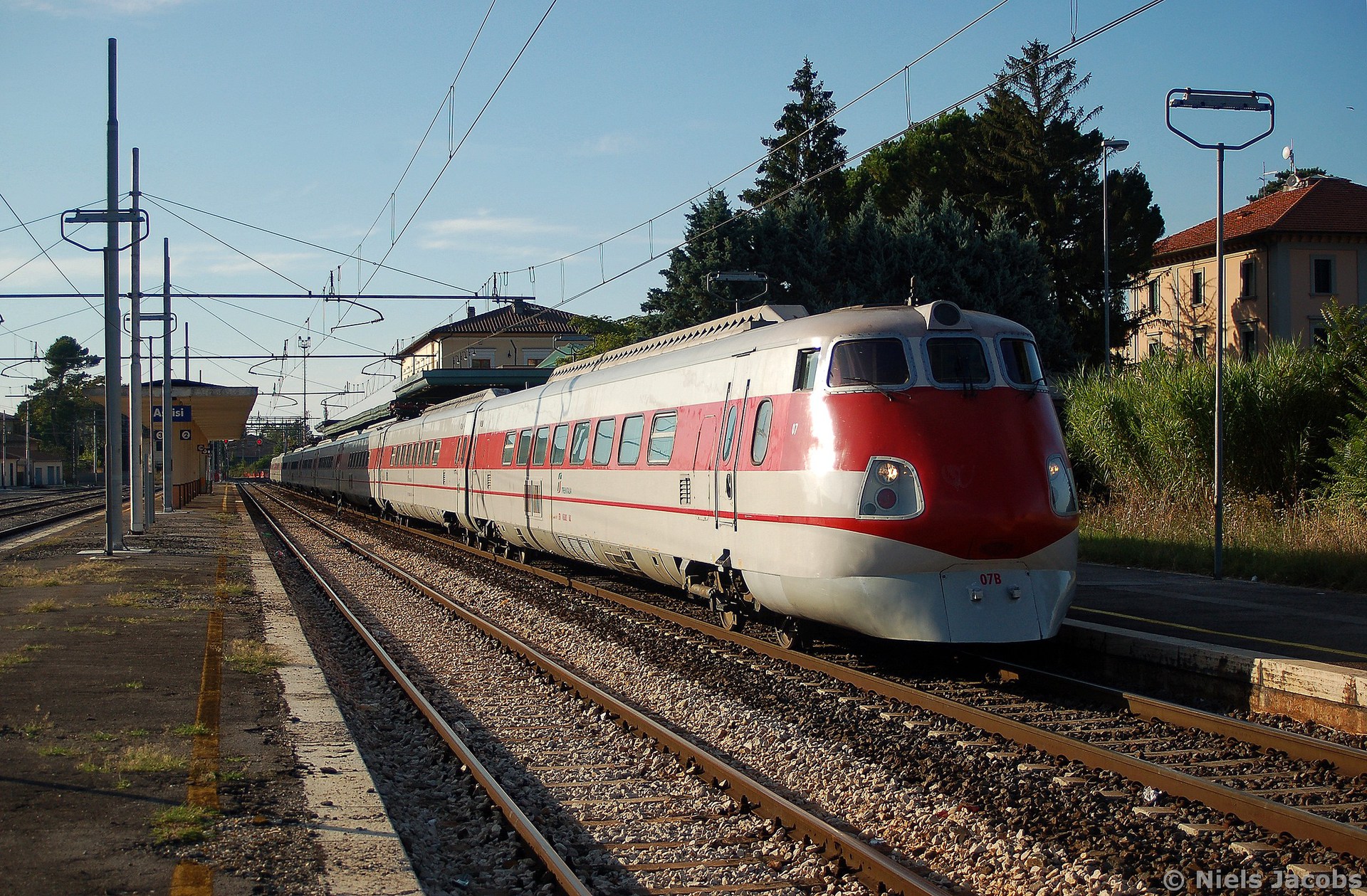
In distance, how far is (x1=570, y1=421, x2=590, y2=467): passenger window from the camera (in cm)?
1587

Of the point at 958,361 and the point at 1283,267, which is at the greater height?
the point at 1283,267

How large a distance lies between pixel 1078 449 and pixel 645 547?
11094mm

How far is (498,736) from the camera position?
8547 millimetres

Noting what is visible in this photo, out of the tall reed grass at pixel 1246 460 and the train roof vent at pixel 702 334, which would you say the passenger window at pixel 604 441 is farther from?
the tall reed grass at pixel 1246 460

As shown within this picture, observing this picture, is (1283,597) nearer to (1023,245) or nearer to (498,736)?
(498,736)

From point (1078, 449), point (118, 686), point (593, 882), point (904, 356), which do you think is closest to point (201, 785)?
point (593, 882)

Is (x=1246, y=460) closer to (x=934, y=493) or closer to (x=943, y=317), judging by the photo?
(x=943, y=317)

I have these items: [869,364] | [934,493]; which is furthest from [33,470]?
[934,493]

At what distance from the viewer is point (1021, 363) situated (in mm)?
9852

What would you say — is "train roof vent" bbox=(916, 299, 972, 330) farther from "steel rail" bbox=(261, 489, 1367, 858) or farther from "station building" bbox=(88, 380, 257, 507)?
"station building" bbox=(88, 380, 257, 507)

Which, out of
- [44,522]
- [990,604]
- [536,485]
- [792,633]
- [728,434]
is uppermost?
[728,434]

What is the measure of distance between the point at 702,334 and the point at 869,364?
15.1ft

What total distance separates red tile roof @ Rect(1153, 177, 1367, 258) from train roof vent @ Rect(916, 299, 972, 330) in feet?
127

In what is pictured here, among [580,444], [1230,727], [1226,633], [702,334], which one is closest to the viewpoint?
[1230,727]
